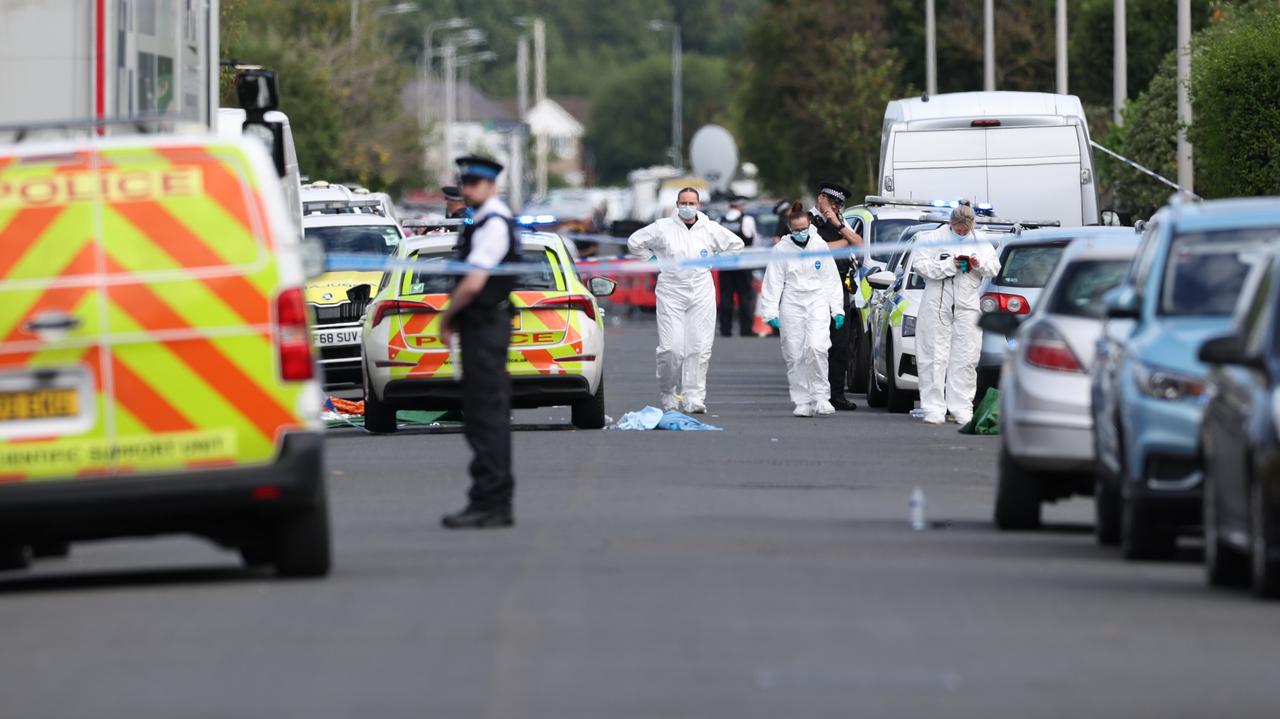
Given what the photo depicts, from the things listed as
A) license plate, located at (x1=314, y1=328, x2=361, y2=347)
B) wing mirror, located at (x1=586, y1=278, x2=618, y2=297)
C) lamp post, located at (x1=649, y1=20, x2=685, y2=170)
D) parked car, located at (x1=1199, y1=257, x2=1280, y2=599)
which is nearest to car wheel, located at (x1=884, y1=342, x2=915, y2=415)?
wing mirror, located at (x1=586, y1=278, x2=618, y2=297)

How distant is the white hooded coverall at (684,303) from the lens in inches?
920

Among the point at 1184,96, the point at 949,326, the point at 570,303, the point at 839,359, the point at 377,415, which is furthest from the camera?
the point at 1184,96

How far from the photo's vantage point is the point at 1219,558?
1116 cm

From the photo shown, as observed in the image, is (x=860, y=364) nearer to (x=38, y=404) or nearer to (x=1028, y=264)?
(x=1028, y=264)

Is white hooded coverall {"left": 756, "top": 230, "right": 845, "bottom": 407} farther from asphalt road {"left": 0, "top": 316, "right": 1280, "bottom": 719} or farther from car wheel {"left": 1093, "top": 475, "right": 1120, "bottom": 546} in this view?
car wheel {"left": 1093, "top": 475, "right": 1120, "bottom": 546}

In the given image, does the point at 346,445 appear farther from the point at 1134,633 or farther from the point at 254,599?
the point at 1134,633

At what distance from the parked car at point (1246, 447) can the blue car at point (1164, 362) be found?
0.39 m

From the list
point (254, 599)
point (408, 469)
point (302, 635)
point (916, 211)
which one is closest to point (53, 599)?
point (254, 599)

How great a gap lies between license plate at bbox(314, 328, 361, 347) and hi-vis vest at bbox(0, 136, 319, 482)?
14352 mm

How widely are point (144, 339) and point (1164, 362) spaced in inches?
164

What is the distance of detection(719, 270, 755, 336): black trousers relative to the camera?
4200 cm

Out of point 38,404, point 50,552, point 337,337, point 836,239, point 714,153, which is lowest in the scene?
point 50,552

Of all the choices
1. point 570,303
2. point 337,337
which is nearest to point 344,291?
point 337,337

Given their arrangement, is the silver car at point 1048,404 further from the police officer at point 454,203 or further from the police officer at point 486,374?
the police officer at point 454,203
